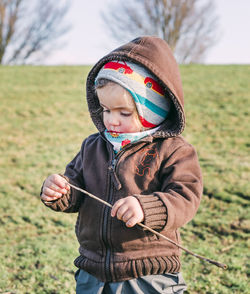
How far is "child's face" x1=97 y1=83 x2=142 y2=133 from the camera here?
1.70 meters

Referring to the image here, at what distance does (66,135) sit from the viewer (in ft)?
22.7

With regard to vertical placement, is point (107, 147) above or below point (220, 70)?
above

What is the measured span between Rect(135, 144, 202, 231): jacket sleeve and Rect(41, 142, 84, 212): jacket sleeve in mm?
438

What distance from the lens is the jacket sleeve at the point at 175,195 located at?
1.54 m

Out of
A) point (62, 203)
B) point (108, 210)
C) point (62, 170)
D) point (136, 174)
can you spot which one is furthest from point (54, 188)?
point (62, 170)

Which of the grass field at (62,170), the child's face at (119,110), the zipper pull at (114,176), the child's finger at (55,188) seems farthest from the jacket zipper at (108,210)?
the grass field at (62,170)

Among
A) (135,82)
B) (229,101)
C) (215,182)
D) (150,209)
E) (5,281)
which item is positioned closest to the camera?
(150,209)

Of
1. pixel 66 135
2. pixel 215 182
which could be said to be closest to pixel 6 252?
pixel 215 182

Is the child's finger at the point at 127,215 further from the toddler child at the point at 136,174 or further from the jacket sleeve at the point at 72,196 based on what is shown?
the jacket sleeve at the point at 72,196

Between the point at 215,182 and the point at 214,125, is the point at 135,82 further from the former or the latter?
the point at 214,125

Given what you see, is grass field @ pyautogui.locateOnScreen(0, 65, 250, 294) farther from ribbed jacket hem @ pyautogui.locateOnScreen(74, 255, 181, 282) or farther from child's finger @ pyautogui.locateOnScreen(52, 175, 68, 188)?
child's finger @ pyautogui.locateOnScreen(52, 175, 68, 188)

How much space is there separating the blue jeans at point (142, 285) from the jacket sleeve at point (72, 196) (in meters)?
0.36

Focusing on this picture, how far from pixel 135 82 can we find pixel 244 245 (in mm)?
2299

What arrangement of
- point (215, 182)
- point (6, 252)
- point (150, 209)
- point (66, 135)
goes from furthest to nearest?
1. point (66, 135)
2. point (215, 182)
3. point (6, 252)
4. point (150, 209)
